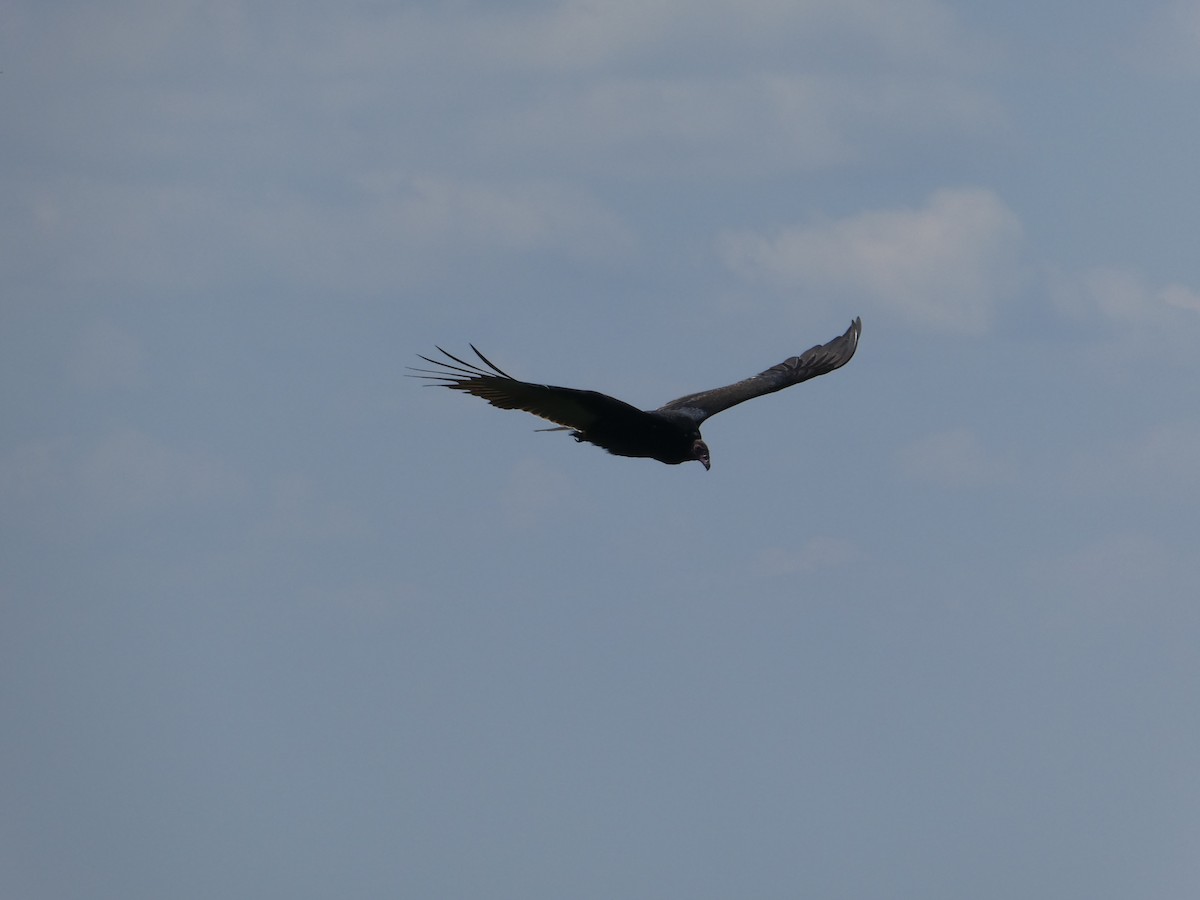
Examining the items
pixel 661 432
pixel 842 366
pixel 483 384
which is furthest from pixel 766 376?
pixel 483 384

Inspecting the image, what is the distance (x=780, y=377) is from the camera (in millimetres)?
33594

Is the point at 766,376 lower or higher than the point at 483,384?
higher

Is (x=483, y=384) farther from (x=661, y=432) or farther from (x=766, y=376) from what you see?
(x=766, y=376)

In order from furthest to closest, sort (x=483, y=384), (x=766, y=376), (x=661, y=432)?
(x=766, y=376) < (x=661, y=432) < (x=483, y=384)

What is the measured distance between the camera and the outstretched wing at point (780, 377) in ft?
103

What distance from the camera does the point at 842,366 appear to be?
113ft

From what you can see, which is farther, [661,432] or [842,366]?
[842,366]

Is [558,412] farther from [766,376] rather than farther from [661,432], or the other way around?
[766,376]

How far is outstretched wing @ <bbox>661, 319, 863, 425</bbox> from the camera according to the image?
31.3 metres

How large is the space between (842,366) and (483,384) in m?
11.1

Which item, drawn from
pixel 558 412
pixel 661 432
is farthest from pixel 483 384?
pixel 661 432

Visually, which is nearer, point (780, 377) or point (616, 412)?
point (616, 412)

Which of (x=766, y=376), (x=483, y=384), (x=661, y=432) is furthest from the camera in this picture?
(x=766, y=376)

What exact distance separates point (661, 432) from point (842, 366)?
7509 millimetres
